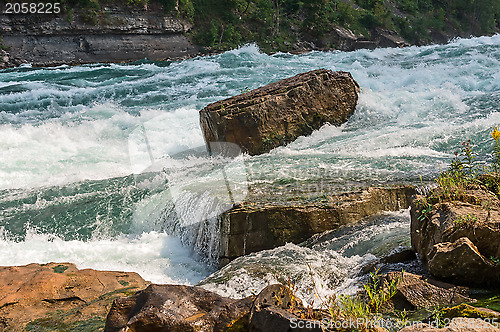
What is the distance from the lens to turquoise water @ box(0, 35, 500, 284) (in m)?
5.45

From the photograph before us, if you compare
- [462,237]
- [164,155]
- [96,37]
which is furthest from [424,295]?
[96,37]

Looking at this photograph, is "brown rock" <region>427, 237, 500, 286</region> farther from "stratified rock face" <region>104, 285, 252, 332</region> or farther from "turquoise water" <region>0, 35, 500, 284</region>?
"stratified rock face" <region>104, 285, 252, 332</region>

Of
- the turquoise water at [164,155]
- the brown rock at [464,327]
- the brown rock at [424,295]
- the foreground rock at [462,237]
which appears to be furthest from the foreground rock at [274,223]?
the brown rock at [464,327]

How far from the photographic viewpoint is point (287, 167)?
6.58 meters

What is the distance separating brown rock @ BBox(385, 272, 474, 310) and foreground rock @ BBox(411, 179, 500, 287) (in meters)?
0.13

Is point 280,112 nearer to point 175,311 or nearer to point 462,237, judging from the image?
point 462,237

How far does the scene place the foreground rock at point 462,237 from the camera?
2992mm

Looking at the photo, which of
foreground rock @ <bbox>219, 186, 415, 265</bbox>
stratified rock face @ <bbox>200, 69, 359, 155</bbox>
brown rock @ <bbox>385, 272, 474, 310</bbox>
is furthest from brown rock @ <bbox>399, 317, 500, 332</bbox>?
stratified rock face @ <bbox>200, 69, 359, 155</bbox>

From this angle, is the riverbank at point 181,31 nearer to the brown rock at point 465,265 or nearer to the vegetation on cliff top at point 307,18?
the vegetation on cliff top at point 307,18

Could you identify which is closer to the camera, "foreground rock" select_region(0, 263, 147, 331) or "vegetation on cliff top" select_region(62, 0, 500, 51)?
"foreground rock" select_region(0, 263, 147, 331)

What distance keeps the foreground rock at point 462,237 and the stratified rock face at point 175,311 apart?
59.1 inches

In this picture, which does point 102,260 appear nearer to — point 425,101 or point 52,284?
point 52,284

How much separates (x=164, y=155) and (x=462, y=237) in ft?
20.2

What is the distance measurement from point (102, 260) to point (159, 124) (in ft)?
18.8
